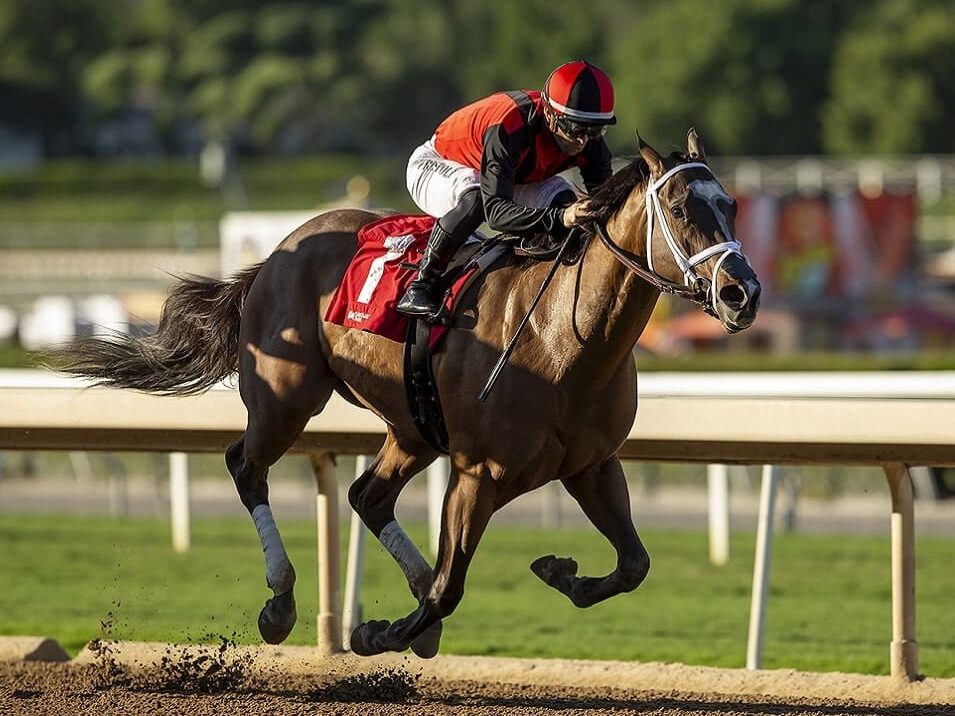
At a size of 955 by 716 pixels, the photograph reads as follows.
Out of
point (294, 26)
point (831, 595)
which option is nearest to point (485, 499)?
point (831, 595)

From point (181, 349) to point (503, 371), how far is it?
1.57 meters

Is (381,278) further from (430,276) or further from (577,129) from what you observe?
(577,129)

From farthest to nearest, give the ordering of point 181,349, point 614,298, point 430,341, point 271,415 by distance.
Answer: point 181,349 < point 271,415 < point 430,341 < point 614,298

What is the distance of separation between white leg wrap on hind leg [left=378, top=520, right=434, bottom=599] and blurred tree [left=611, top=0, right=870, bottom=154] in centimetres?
4769

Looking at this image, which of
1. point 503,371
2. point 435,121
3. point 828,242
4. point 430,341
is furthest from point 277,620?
point 435,121

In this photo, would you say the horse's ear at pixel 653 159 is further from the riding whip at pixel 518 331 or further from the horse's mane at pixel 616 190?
the riding whip at pixel 518 331

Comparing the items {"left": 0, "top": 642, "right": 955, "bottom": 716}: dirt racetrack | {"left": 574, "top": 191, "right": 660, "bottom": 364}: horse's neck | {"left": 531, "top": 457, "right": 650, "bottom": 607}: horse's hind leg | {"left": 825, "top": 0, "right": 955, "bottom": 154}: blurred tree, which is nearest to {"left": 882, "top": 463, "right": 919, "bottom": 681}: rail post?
{"left": 0, "top": 642, "right": 955, "bottom": 716}: dirt racetrack

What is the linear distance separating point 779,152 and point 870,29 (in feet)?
16.3

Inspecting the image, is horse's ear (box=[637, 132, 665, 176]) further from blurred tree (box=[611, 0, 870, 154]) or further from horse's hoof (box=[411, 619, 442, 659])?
blurred tree (box=[611, 0, 870, 154])

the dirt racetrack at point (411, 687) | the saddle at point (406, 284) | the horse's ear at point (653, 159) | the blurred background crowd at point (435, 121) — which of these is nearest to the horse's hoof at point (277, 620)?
the dirt racetrack at point (411, 687)

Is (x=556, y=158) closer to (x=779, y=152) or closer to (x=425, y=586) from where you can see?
(x=425, y=586)

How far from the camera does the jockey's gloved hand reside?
4.95 m

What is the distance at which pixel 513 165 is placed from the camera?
5.14 metres

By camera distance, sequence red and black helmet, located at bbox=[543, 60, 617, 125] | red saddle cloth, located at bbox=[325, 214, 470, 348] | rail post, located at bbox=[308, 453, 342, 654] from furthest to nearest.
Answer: rail post, located at bbox=[308, 453, 342, 654] → red saddle cloth, located at bbox=[325, 214, 470, 348] → red and black helmet, located at bbox=[543, 60, 617, 125]
